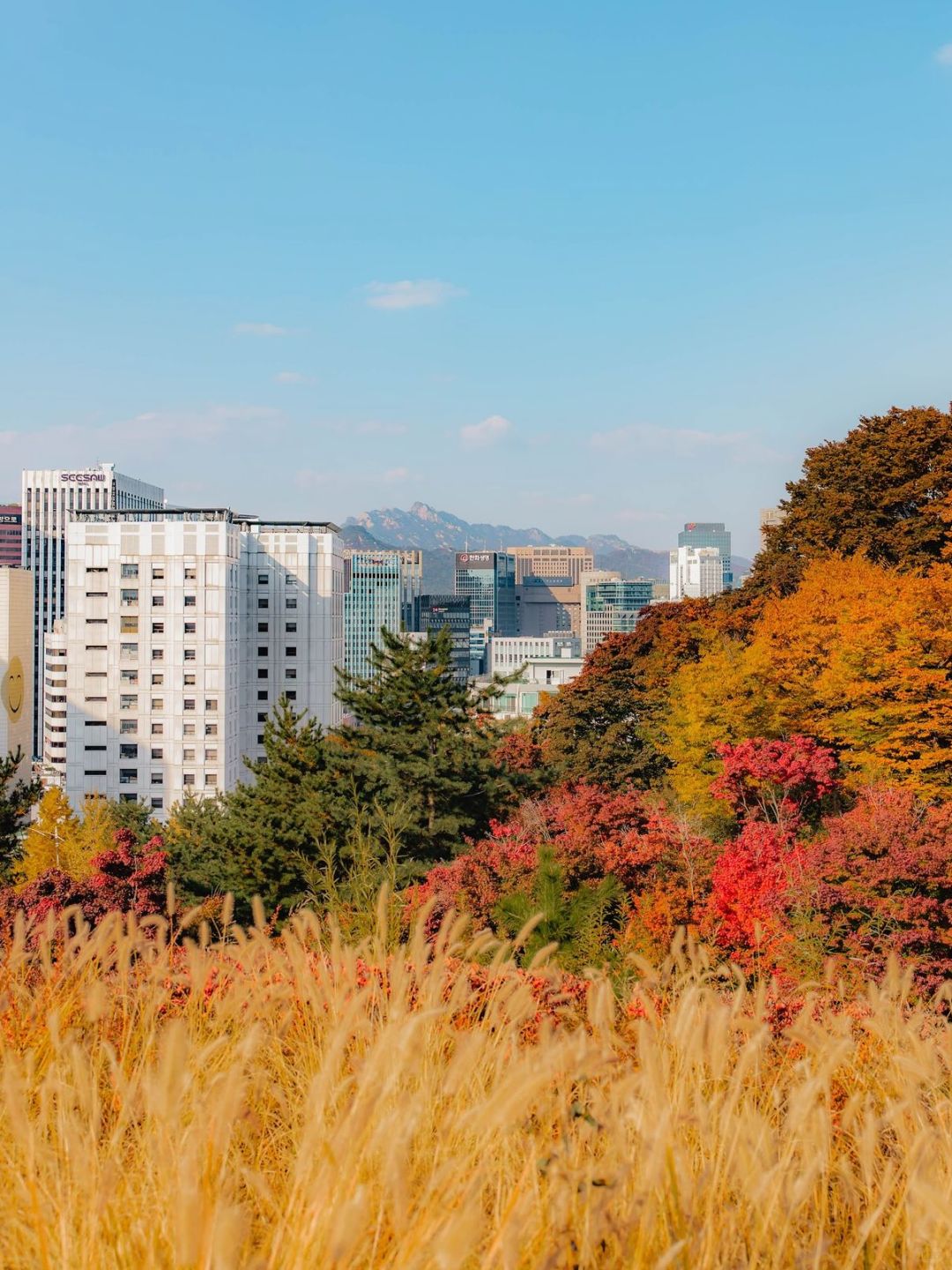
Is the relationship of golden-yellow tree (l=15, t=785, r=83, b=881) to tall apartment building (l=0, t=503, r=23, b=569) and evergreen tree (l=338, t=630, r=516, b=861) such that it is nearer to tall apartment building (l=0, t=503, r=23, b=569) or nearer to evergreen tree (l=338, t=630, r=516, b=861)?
evergreen tree (l=338, t=630, r=516, b=861)

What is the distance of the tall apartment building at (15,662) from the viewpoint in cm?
6594

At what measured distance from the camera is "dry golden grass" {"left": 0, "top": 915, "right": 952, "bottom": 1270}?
7.08 ft

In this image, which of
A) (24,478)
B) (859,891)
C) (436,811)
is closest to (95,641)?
(436,811)

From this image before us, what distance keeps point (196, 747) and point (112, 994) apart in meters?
62.6

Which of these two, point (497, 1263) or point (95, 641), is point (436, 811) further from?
point (95, 641)

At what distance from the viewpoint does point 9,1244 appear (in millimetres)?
2301

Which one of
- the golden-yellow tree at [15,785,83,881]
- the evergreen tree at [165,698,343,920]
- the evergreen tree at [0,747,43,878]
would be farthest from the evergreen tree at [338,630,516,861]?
the golden-yellow tree at [15,785,83,881]

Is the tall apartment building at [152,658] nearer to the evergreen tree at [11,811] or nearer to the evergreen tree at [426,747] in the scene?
the evergreen tree at [11,811]

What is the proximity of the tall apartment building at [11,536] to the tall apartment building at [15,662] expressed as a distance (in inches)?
4528

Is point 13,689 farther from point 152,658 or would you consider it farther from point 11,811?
point 11,811

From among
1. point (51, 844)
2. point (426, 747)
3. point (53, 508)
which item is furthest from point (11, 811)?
point (53, 508)

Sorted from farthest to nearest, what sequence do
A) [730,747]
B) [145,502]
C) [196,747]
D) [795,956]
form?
1. [145,502]
2. [196,747]
3. [730,747]
4. [795,956]

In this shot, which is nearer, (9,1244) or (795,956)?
(9,1244)

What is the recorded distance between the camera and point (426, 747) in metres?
19.1
